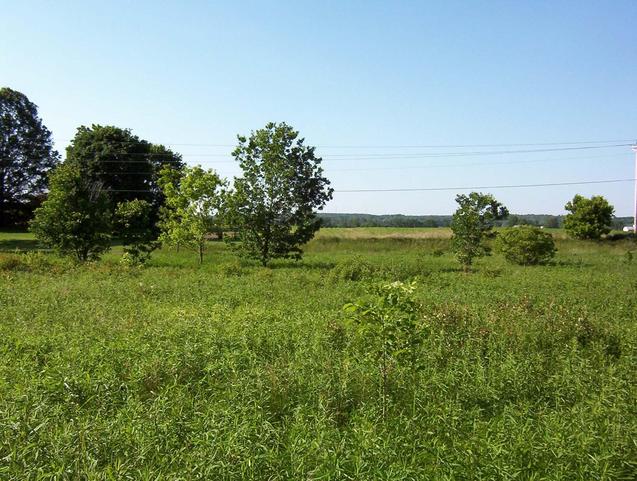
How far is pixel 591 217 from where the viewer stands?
146ft

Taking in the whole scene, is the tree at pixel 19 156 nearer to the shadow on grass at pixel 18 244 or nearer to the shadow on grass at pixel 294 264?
the shadow on grass at pixel 18 244

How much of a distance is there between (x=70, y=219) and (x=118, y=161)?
91.3 feet

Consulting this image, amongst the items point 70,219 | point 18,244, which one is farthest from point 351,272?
point 18,244

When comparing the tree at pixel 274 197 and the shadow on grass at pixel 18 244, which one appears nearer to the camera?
the tree at pixel 274 197

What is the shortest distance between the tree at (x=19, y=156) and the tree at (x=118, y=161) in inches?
121

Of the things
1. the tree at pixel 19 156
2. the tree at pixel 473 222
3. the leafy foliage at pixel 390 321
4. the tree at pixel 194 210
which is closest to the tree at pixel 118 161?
the tree at pixel 19 156

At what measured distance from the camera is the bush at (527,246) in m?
25.7

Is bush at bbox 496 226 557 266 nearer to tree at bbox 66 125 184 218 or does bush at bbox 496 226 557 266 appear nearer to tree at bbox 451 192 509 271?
tree at bbox 451 192 509 271

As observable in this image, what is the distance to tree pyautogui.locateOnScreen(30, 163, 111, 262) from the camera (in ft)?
72.0

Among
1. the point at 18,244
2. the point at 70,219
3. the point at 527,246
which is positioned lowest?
the point at 18,244

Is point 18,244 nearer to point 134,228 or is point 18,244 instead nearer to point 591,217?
point 134,228

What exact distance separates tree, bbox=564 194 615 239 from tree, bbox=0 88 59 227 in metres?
51.3

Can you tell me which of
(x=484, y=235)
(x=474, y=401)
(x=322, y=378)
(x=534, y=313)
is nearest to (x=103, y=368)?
(x=322, y=378)

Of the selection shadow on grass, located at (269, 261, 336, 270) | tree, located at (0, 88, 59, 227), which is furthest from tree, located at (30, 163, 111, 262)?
tree, located at (0, 88, 59, 227)
